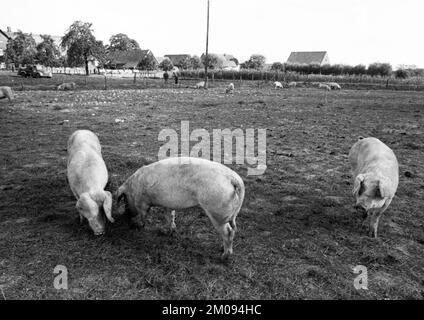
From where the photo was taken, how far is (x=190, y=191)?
5.35 meters

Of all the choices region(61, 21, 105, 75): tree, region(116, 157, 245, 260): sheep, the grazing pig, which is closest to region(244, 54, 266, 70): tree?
region(61, 21, 105, 75): tree

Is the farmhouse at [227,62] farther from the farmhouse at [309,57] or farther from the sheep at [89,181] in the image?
the sheep at [89,181]

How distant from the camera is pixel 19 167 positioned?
29.5 ft

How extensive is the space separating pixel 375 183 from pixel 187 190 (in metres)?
3.02

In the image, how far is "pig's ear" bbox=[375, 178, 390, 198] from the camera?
18.2ft

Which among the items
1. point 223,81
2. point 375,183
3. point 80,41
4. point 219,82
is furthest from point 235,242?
point 80,41

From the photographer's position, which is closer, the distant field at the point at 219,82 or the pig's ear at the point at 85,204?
the pig's ear at the point at 85,204

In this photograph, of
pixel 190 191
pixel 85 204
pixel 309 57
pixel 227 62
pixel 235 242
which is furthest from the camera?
pixel 227 62

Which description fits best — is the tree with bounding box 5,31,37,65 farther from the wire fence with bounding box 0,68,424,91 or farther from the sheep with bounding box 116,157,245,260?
the sheep with bounding box 116,157,245,260

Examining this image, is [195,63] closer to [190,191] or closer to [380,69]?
[380,69]

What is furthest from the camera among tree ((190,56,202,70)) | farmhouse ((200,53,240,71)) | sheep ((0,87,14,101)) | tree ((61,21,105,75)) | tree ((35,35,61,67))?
farmhouse ((200,53,240,71))

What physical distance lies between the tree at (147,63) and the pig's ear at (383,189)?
84501 mm

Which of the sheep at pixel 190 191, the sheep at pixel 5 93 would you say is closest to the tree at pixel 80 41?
the sheep at pixel 5 93

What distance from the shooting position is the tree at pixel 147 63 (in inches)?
3361
